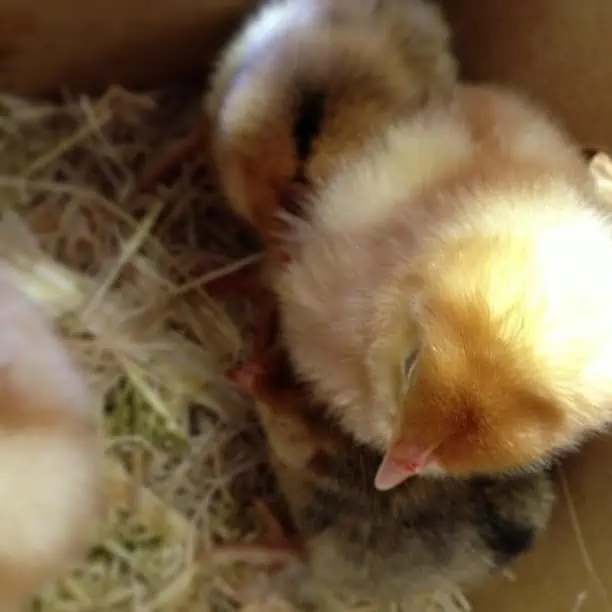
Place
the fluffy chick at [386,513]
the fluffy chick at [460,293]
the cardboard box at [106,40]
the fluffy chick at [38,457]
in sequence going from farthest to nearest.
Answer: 1. the cardboard box at [106,40]
2. the fluffy chick at [386,513]
3. the fluffy chick at [38,457]
4. the fluffy chick at [460,293]

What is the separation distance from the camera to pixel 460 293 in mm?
835

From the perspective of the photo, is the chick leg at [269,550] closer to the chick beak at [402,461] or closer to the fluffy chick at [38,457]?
the fluffy chick at [38,457]

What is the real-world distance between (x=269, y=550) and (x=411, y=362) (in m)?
0.49

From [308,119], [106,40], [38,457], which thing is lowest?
[38,457]

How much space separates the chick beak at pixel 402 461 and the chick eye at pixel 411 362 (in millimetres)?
56

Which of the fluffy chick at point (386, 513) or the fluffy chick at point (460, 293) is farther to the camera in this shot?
the fluffy chick at point (386, 513)

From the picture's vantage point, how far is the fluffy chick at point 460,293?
82 cm

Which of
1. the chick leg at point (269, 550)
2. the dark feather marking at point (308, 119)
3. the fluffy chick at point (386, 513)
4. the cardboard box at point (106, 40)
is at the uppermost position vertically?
the dark feather marking at point (308, 119)

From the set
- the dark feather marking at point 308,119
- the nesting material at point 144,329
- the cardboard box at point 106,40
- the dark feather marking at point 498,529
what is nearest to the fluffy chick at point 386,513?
the dark feather marking at point 498,529

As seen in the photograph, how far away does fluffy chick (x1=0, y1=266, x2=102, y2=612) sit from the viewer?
3.16ft

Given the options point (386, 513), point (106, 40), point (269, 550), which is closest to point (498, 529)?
point (386, 513)

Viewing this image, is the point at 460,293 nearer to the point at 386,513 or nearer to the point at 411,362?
the point at 411,362

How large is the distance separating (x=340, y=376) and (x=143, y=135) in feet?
1.72

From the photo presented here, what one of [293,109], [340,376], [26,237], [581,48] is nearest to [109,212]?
[26,237]
